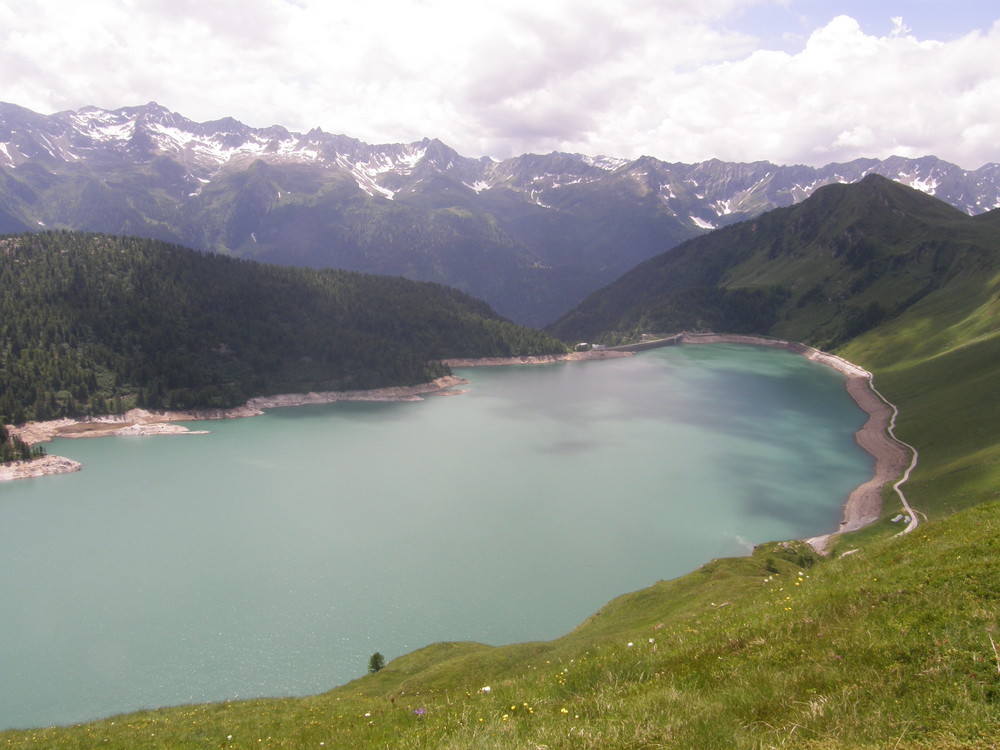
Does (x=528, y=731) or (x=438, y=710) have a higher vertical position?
(x=528, y=731)

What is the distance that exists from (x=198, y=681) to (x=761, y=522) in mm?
55903

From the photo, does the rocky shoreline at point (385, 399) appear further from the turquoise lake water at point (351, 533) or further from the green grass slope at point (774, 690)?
the green grass slope at point (774, 690)

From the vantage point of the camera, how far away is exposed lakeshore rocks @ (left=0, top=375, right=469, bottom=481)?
265 feet

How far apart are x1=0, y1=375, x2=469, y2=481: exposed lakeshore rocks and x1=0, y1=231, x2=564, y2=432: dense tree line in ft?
7.97

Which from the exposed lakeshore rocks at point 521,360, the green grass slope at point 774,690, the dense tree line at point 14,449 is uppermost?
the exposed lakeshore rocks at point 521,360

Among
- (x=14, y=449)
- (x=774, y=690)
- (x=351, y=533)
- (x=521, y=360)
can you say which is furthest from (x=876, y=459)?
(x=14, y=449)

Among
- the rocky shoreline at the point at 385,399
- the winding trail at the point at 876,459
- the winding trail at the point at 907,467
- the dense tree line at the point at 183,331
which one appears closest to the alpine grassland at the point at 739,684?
the winding trail at the point at 876,459

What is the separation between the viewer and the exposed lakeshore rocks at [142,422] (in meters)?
80.6

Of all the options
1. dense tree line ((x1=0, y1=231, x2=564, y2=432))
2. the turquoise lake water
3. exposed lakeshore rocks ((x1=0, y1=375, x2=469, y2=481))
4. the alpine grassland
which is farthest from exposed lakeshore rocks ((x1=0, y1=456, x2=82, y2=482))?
the alpine grassland

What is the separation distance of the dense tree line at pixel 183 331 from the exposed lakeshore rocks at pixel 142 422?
7.97 ft

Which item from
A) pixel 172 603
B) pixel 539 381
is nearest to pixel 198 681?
pixel 172 603

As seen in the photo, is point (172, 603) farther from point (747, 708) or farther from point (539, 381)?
point (539, 381)

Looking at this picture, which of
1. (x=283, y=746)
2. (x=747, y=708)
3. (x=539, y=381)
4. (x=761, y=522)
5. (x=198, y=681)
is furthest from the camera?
(x=539, y=381)

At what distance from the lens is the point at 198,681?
3731cm
